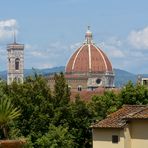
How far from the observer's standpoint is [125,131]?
3291 cm

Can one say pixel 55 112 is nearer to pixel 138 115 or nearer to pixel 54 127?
pixel 54 127

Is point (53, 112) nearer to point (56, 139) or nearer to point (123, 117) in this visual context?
point (56, 139)

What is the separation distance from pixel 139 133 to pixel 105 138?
172cm

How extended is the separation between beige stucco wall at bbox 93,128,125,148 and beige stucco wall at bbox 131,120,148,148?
550 millimetres

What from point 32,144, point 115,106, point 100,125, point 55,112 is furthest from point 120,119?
point 115,106

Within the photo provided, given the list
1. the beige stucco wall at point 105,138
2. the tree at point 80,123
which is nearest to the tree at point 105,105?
the tree at point 80,123

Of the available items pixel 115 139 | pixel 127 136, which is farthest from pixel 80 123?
pixel 127 136

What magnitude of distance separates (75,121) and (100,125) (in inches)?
368

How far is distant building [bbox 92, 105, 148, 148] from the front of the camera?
32631mm

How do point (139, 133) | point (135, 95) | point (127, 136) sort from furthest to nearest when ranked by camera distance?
point (135, 95) < point (127, 136) < point (139, 133)

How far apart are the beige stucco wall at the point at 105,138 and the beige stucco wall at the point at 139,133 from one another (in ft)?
1.80

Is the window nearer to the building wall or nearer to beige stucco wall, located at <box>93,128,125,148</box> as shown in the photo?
A: beige stucco wall, located at <box>93,128,125,148</box>

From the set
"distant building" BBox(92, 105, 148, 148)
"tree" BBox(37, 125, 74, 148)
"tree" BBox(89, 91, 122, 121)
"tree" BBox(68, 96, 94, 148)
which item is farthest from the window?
"tree" BBox(89, 91, 122, 121)

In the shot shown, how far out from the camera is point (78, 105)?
145 feet
